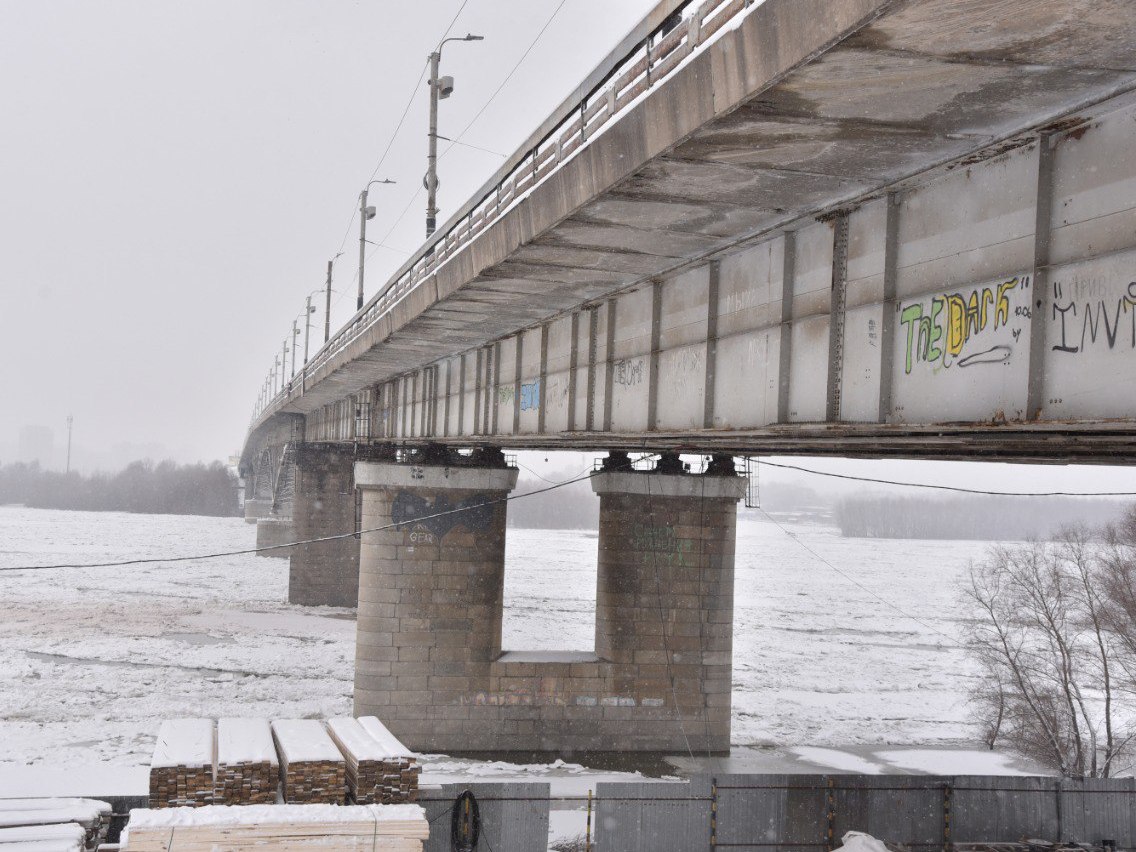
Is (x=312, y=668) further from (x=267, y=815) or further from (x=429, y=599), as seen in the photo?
(x=267, y=815)

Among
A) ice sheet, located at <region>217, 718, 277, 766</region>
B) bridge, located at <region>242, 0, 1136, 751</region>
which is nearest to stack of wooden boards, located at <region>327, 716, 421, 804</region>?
ice sheet, located at <region>217, 718, 277, 766</region>

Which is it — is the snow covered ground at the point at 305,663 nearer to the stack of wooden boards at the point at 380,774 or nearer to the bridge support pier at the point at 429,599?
the bridge support pier at the point at 429,599

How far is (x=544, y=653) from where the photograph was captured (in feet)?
83.9

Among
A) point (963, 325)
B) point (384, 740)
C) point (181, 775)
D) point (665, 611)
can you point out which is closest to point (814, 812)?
point (384, 740)

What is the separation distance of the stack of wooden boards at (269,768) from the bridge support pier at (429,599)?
391 inches

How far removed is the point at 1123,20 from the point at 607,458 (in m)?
22.4

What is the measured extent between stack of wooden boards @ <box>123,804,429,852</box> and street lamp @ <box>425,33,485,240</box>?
16440 mm

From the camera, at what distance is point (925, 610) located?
2470 inches

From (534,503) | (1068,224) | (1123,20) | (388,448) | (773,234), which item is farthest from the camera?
(534,503)

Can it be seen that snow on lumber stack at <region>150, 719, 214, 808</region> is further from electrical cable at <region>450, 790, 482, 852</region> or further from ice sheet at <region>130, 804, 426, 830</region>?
electrical cable at <region>450, 790, 482, 852</region>

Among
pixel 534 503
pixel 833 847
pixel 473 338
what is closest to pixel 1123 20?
pixel 473 338

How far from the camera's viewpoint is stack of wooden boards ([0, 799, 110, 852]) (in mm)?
11656

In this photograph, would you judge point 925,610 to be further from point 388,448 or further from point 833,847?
point 833,847

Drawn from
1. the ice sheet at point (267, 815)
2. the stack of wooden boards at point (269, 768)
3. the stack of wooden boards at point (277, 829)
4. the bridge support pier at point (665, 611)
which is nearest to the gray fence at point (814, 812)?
the stack of wooden boards at point (269, 768)
